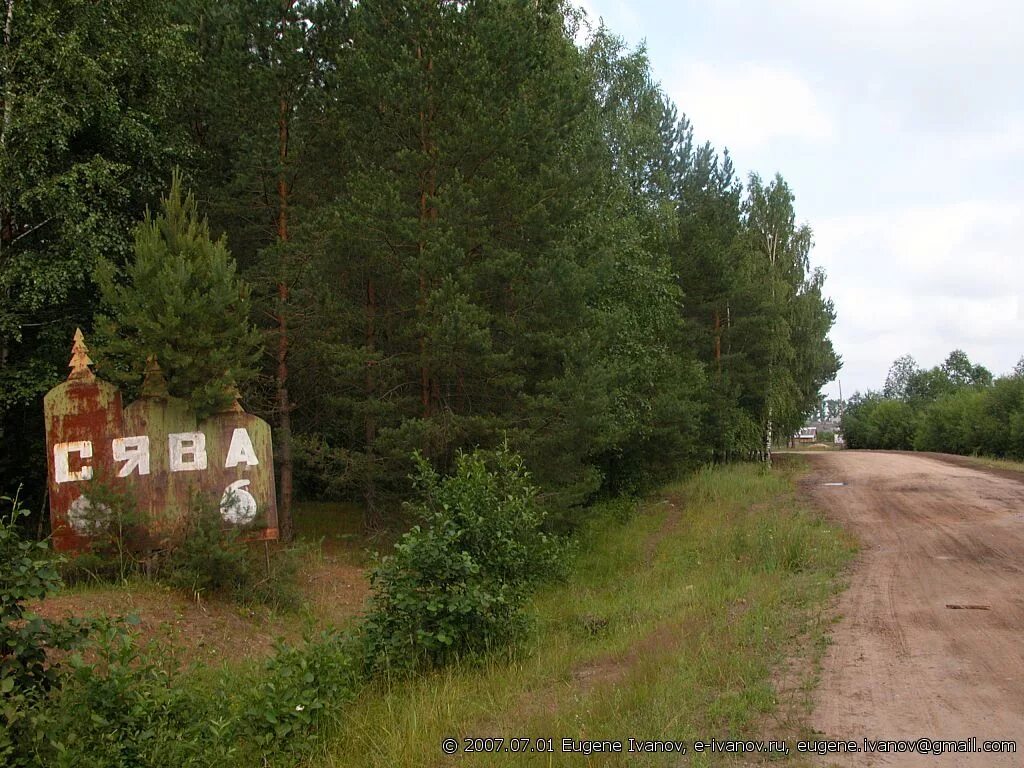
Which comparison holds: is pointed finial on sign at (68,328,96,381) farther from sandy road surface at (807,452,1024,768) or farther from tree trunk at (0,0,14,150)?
sandy road surface at (807,452,1024,768)

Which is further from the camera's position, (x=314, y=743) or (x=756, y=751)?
(x=314, y=743)

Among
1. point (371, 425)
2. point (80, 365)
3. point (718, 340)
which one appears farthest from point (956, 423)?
point (80, 365)

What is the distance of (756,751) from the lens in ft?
15.6

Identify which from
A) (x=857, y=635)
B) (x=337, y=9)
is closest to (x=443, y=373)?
(x=337, y=9)

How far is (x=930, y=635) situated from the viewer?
7.27 m

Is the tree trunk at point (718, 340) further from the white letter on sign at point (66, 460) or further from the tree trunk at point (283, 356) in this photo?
the white letter on sign at point (66, 460)

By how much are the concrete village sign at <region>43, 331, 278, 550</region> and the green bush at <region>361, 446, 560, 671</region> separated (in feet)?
12.2

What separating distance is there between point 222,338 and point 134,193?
26.3 ft

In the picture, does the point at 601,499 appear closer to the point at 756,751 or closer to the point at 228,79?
the point at 228,79

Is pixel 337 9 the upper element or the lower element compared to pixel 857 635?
upper

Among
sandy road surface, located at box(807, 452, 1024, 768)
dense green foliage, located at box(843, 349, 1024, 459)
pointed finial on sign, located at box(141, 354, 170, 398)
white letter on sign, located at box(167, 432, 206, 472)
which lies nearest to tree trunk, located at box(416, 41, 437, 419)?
white letter on sign, located at box(167, 432, 206, 472)

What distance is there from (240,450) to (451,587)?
497cm

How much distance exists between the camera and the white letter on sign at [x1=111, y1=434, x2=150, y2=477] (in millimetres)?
10406

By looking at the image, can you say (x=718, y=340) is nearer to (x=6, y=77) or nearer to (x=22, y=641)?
(x=6, y=77)
